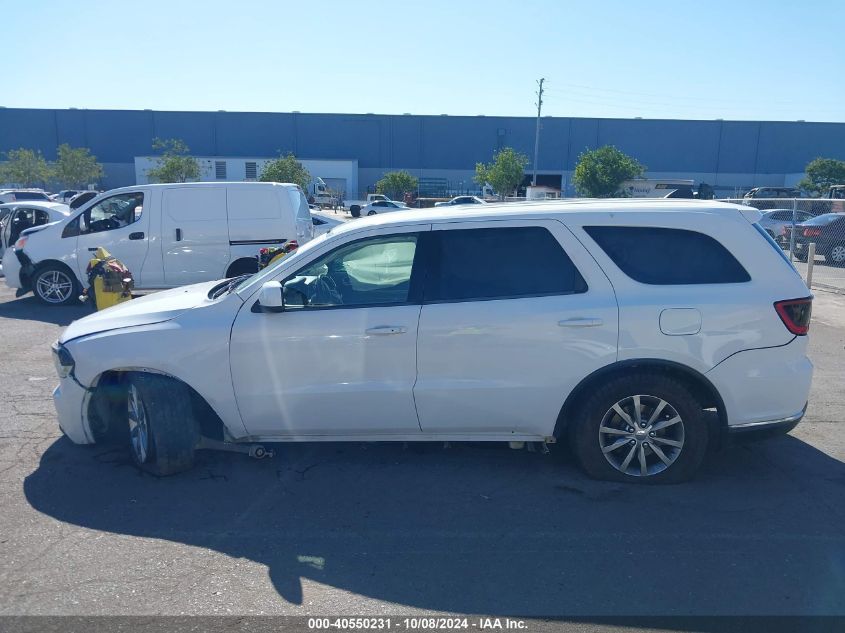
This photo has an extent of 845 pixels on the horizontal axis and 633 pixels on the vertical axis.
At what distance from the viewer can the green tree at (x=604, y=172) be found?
41094mm

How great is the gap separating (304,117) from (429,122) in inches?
455

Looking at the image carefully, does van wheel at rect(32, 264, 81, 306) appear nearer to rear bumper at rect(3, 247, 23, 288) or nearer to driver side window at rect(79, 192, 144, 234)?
rear bumper at rect(3, 247, 23, 288)

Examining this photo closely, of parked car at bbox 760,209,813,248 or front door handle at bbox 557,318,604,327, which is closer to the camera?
front door handle at bbox 557,318,604,327

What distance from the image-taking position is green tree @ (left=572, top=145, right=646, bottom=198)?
4109 cm

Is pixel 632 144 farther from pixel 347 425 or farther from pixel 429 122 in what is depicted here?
pixel 347 425

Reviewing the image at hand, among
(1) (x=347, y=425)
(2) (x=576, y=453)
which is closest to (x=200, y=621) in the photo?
(1) (x=347, y=425)

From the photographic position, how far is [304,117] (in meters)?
67.3

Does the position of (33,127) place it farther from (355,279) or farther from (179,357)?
(355,279)

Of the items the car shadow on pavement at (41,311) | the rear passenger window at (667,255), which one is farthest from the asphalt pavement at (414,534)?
the car shadow on pavement at (41,311)

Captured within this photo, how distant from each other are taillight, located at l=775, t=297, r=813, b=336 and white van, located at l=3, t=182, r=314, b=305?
345 inches

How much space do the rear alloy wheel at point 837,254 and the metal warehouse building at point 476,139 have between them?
45.9 m

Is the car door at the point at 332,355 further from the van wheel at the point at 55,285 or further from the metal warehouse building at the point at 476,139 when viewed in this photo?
the metal warehouse building at the point at 476,139

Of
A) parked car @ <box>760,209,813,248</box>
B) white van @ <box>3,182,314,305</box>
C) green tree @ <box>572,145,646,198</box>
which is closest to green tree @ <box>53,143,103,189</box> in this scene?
green tree @ <box>572,145,646,198</box>

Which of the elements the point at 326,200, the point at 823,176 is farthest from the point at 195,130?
the point at 823,176
